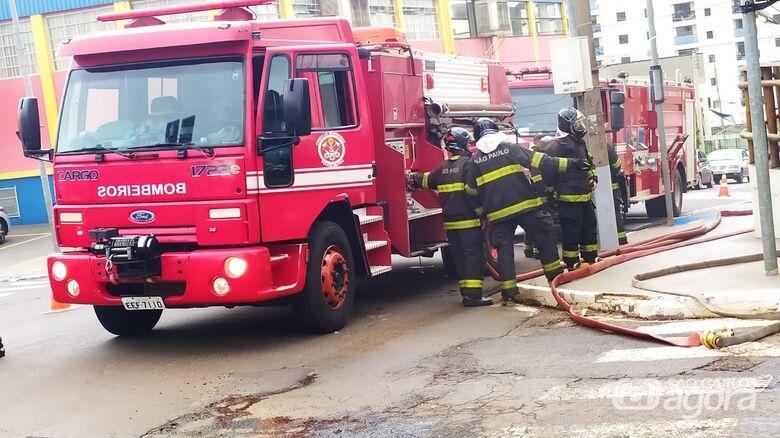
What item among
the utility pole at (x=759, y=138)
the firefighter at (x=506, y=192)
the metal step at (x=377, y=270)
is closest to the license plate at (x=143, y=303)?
the metal step at (x=377, y=270)

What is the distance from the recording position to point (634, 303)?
27.5 feet

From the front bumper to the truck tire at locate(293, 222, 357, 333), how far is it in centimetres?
21

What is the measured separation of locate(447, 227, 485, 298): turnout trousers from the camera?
983cm

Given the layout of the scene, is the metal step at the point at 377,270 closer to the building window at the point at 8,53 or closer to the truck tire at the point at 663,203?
the truck tire at the point at 663,203

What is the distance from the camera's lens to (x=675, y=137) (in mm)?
19016

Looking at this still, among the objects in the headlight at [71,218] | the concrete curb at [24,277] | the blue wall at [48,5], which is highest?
the blue wall at [48,5]

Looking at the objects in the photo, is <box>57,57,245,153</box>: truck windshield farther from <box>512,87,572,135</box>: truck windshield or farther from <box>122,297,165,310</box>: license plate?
<box>512,87,572,135</box>: truck windshield

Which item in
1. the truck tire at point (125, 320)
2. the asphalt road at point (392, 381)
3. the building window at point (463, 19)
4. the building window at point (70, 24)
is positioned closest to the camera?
the asphalt road at point (392, 381)

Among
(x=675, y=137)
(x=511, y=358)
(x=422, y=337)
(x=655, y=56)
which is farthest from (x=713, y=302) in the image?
(x=675, y=137)

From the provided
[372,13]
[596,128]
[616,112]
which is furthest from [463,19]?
[596,128]

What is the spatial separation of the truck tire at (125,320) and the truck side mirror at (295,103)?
262 cm

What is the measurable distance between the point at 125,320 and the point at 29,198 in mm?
26837

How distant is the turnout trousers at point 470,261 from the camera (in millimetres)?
9828

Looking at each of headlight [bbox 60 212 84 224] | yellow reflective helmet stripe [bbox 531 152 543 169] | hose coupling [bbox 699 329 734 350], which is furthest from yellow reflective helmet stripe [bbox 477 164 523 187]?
headlight [bbox 60 212 84 224]
